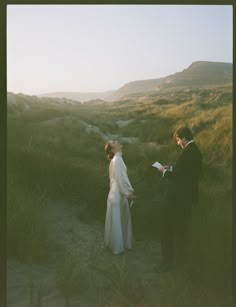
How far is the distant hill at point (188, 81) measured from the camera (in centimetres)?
494

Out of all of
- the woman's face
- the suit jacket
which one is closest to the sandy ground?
the suit jacket

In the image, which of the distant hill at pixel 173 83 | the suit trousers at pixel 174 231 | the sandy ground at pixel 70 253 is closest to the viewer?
the sandy ground at pixel 70 253

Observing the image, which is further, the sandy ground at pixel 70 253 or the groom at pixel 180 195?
the groom at pixel 180 195

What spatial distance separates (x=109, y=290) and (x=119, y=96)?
2265 millimetres

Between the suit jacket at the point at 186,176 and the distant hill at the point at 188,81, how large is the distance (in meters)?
A: 1.04

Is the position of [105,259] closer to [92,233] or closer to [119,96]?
[92,233]

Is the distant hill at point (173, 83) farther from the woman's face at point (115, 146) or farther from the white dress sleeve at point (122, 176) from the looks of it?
the white dress sleeve at point (122, 176)

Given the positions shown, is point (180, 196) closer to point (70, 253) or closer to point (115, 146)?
point (115, 146)

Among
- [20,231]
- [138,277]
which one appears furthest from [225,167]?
[20,231]

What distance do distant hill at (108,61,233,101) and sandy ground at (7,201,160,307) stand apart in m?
1.57

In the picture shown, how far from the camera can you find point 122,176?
4.86 metres

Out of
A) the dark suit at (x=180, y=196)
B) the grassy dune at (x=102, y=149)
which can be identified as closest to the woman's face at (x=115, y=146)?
the grassy dune at (x=102, y=149)

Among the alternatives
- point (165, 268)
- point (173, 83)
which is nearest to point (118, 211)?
point (165, 268)

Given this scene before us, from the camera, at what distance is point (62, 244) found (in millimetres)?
4801
